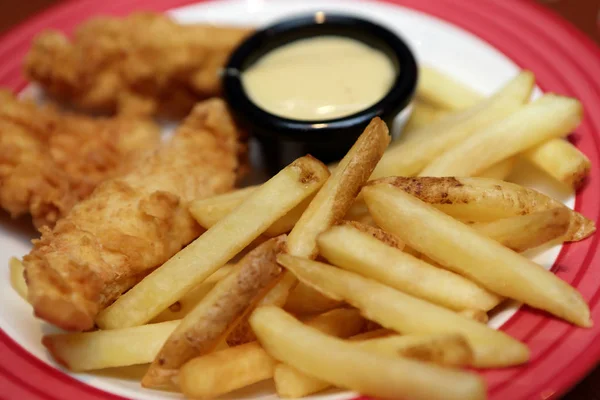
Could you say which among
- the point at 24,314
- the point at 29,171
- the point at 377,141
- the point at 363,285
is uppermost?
the point at 377,141

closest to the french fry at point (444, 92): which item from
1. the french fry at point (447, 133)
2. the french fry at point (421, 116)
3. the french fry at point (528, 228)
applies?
the french fry at point (421, 116)

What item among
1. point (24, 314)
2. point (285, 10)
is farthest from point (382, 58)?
point (24, 314)

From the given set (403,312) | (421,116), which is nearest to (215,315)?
(403,312)

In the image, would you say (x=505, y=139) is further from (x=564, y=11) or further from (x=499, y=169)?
(x=564, y=11)

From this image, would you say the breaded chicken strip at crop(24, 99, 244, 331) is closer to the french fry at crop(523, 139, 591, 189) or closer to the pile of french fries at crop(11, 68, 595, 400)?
the pile of french fries at crop(11, 68, 595, 400)

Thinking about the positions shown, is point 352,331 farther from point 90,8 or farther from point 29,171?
point 90,8

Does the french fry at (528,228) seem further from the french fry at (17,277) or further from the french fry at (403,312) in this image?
the french fry at (17,277)

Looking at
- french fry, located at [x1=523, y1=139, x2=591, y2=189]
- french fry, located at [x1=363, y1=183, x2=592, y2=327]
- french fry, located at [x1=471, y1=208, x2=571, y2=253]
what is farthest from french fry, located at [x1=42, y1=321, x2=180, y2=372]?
french fry, located at [x1=523, y1=139, x2=591, y2=189]
